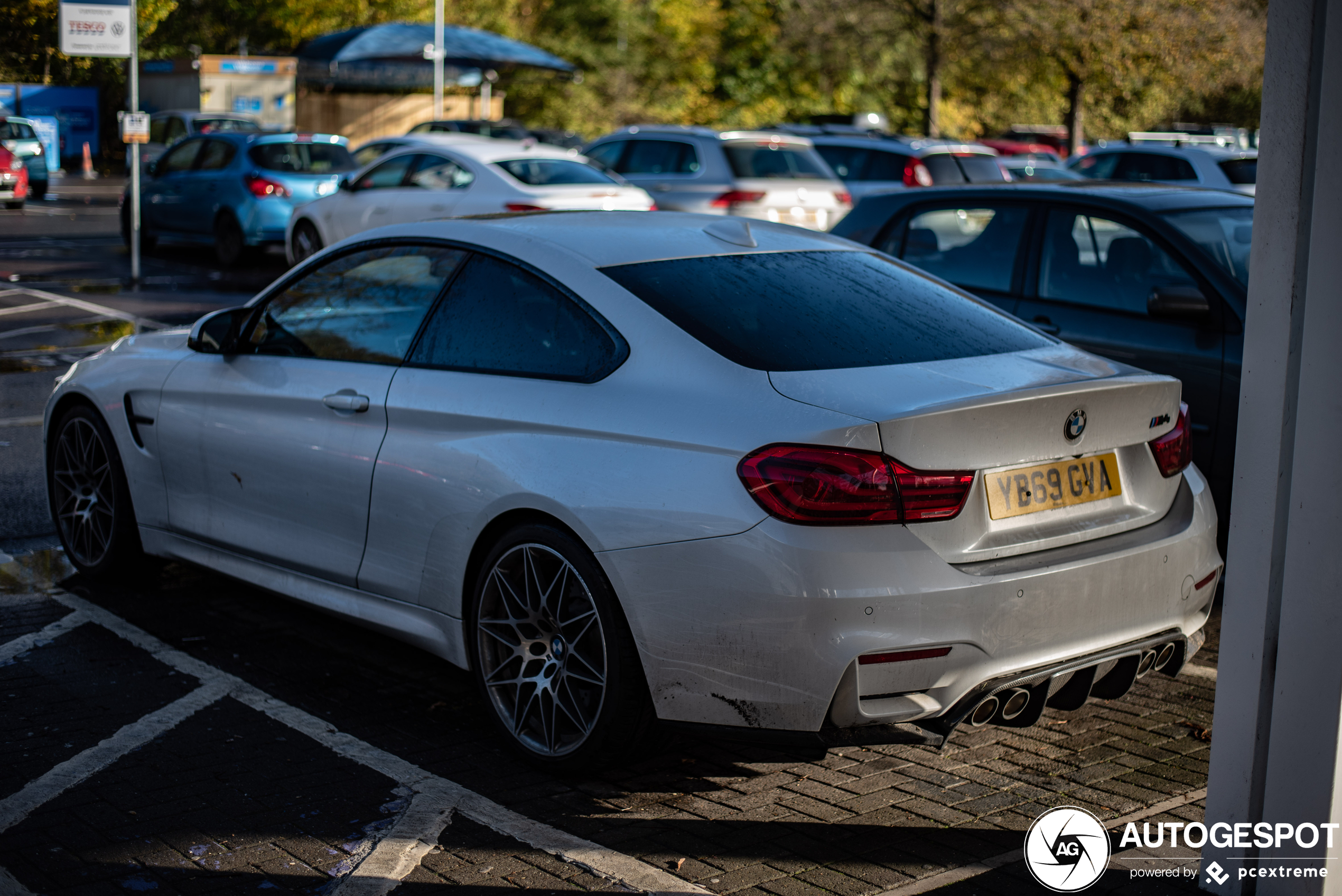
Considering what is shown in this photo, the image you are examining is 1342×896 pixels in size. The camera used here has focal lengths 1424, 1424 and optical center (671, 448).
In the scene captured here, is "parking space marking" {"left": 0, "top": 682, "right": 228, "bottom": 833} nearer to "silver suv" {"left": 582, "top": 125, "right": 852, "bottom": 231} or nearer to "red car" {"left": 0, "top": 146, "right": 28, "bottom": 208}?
"silver suv" {"left": 582, "top": 125, "right": 852, "bottom": 231}

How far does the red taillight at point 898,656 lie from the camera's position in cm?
341

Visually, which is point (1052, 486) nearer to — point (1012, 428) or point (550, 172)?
point (1012, 428)

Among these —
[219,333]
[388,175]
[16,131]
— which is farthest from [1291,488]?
[16,131]

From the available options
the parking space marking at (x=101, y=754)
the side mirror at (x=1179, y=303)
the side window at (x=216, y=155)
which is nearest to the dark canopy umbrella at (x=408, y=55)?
the side window at (x=216, y=155)

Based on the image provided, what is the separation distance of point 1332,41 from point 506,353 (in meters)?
2.37

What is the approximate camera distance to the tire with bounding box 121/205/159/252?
63.8 feet

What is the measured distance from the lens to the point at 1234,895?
10.8 feet

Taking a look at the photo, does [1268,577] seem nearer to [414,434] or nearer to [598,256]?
[598,256]

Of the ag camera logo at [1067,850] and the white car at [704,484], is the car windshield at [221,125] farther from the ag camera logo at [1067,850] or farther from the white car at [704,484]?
the ag camera logo at [1067,850]

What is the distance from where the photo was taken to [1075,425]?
3.76 meters

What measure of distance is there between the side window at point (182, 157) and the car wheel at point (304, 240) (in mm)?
3223

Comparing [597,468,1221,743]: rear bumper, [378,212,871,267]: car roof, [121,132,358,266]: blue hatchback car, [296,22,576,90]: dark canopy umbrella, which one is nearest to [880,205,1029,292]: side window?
[378,212,871,267]: car roof

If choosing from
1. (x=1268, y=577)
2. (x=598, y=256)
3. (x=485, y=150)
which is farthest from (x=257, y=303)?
(x=485, y=150)

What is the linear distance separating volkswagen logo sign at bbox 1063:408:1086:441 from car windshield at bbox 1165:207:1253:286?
2.76 metres
